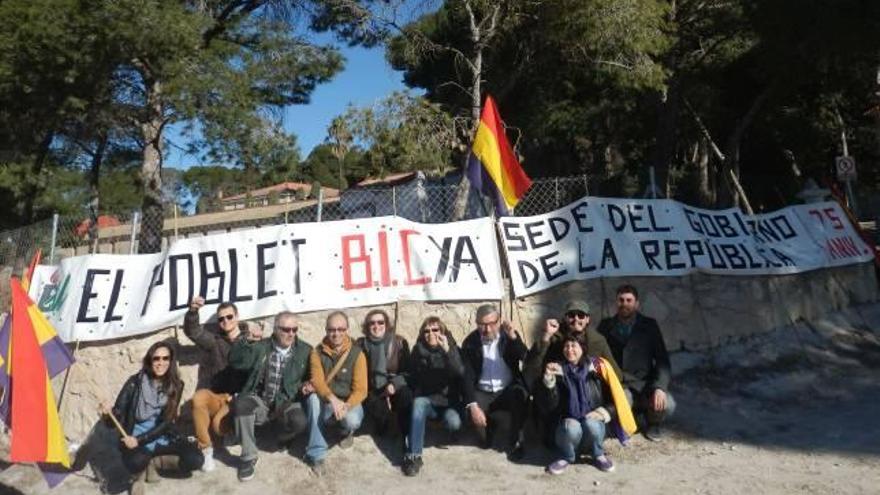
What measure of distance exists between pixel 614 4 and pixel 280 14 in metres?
7.19

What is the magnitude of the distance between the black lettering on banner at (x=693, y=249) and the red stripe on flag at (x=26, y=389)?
21.4ft

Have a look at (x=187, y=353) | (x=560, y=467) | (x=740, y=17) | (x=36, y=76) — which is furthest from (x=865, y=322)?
(x=36, y=76)

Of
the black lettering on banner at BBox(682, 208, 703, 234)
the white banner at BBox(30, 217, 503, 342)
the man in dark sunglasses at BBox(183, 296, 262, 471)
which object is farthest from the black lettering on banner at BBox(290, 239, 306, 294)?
the black lettering on banner at BBox(682, 208, 703, 234)

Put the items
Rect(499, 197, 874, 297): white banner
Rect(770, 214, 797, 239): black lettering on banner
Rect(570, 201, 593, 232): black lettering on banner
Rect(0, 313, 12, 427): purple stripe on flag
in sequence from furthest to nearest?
Rect(770, 214, 797, 239): black lettering on banner < Rect(570, 201, 593, 232): black lettering on banner < Rect(499, 197, 874, 297): white banner < Rect(0, 313, 12, 427): purple stripe on flag

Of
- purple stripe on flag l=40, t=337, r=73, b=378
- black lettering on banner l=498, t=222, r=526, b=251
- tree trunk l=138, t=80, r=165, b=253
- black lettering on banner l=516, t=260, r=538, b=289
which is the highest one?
tree trunk l=138, t=80, r=165, b=253

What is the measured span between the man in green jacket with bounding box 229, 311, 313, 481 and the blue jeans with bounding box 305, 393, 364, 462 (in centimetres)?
6

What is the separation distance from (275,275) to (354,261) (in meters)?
0.77

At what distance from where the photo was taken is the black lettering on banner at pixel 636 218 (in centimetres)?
866

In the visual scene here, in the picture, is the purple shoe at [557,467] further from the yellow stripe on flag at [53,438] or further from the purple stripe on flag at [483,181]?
the yellow stripe on flag at [53,438]

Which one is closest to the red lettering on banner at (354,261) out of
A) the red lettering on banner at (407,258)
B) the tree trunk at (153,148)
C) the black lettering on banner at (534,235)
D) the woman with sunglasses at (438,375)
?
the red lettering on banner at (407,258)

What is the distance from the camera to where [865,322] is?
9.71 meters

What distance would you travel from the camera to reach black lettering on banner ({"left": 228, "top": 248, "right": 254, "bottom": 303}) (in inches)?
284

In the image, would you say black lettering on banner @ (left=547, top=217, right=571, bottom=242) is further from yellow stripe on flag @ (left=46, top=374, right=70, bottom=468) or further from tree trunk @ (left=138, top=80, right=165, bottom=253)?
tree trunk @ (left=138, top=80, right=165, bottom=253)

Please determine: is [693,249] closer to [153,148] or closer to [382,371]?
[382,371]
